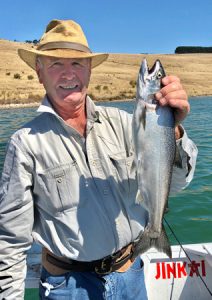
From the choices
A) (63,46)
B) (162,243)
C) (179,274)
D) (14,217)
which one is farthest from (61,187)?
(179,274)

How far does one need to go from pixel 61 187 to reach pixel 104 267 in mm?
698

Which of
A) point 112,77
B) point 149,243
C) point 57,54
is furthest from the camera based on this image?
point 112,77

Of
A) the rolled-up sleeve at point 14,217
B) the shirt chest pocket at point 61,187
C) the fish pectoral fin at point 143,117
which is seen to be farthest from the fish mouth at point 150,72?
the rolled-up sleeve at point 14,217

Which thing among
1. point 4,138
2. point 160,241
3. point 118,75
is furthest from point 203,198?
point 118,75

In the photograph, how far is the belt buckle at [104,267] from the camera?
3.44 m

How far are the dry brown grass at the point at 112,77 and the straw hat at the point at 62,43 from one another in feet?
164

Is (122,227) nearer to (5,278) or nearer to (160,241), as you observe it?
(160,241)

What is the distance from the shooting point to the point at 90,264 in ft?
11.3

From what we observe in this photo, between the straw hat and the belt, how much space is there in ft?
4.93

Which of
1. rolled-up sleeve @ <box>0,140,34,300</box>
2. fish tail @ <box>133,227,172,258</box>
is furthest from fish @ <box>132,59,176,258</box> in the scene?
rolled-up sleeve @ <box>0,140,34,300</box>

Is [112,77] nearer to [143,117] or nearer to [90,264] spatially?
[90,264]

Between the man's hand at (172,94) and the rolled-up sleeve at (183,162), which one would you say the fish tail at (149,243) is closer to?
the rolled-up sleeve at (183,162)

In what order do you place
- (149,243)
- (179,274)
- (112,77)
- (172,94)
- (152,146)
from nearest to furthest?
(172,94) → (152,146) → (149,243) → (179,274) → (112,77)

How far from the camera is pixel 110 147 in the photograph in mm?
3479
